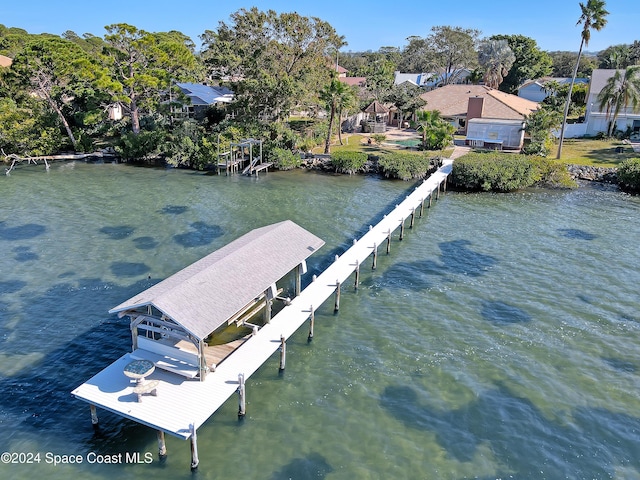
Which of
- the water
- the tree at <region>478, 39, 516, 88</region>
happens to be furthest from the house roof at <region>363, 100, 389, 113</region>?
the water

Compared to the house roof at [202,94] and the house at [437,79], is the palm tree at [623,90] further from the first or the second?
the house roof at [202,94]

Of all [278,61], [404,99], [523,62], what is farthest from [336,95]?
[523,62]

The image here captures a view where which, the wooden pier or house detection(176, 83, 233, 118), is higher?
house detection(176, 83, 233, 118)

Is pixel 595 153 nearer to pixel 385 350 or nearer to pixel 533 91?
pixel 533 91

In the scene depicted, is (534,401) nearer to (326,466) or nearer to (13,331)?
(326,466)

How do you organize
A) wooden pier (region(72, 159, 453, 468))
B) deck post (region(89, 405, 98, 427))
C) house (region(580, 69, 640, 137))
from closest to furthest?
wooden pier (region(72, 159, 453, 468)), deck post (region(89, 405, 98, 427)), house (region(580, 69, 640, 137))

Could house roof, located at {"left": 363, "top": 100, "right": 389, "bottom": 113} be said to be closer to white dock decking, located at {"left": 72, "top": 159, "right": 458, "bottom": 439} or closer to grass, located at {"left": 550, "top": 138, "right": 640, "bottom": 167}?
grass, located at {"left": 550, "top": 138, "right": 640, "bottom": 167}
